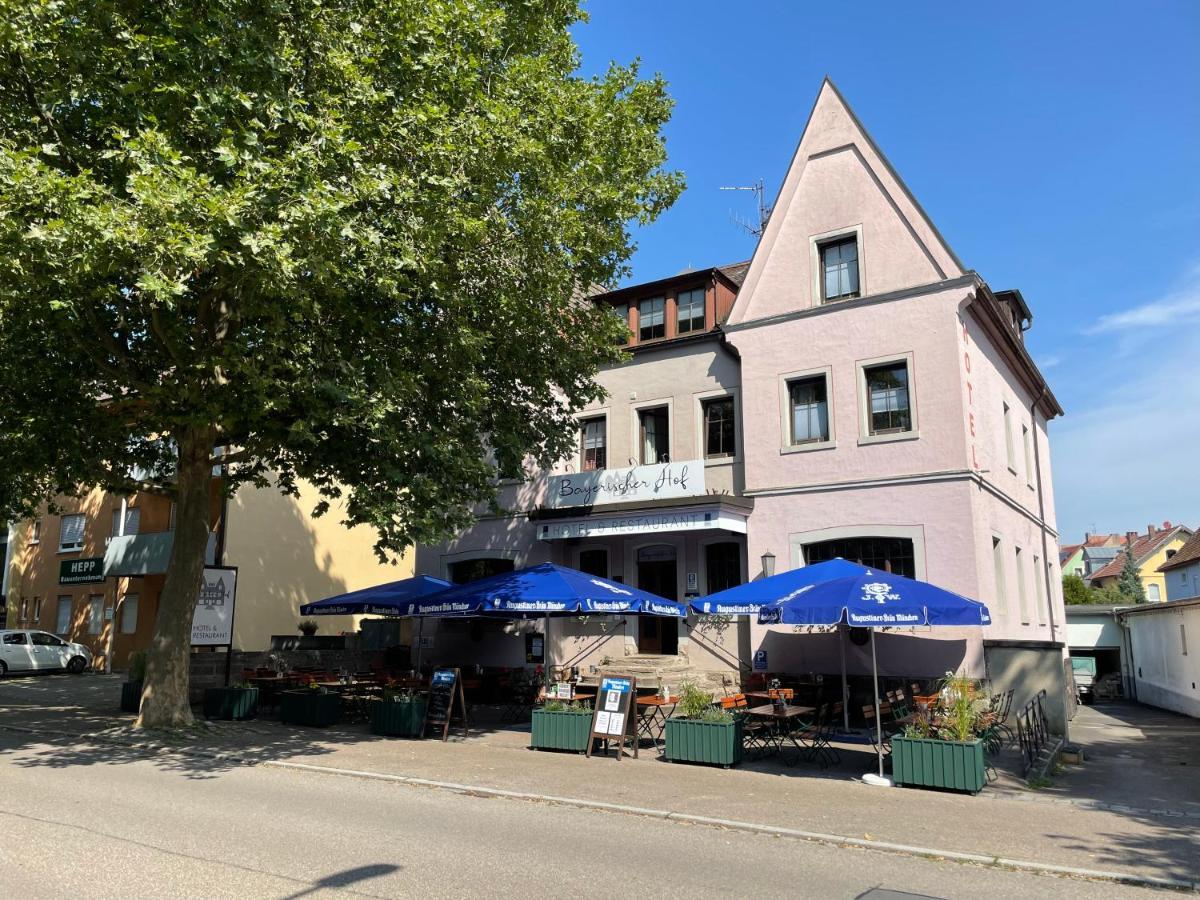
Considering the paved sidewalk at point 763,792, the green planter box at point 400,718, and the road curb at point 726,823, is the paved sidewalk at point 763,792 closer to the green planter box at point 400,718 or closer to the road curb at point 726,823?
the road curb at point 726,823

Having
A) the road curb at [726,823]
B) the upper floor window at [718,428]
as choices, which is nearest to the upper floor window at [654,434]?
the upper floor window at [718,428]

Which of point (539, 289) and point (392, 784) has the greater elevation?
point (539, 289)

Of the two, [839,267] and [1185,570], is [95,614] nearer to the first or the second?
[839,267]

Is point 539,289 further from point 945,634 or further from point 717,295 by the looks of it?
point 945,634

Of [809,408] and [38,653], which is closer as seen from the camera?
[809,408]

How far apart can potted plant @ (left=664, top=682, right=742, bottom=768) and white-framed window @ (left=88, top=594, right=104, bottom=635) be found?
2790cm

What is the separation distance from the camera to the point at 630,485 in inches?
798

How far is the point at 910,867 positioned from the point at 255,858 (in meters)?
5.34

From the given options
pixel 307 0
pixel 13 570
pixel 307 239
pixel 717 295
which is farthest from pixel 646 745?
pixel 13 570

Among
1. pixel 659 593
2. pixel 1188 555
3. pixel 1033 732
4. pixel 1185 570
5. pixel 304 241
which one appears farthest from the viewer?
pixel 1185 570

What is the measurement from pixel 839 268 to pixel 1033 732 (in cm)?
1014

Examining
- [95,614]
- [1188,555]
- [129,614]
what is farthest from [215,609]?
[1188,555]

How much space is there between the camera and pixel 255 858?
7.09 m

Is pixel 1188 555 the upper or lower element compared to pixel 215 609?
upper
